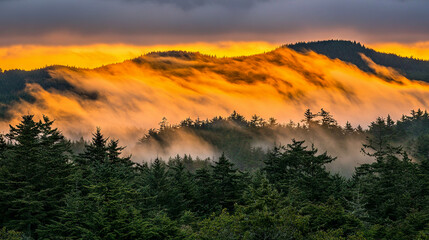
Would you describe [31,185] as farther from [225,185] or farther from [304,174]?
[304,174]

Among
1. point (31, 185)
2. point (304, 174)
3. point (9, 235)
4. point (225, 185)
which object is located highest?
point (304, 174)

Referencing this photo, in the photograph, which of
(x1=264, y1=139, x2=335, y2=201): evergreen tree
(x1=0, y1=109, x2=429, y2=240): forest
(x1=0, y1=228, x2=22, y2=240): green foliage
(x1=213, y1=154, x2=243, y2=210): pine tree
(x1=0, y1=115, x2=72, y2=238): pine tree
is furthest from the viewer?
(x1=213, y1=154, x2=243, y2=210): pine tree

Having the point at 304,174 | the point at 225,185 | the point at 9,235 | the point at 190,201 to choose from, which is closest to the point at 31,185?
the point at 9,235

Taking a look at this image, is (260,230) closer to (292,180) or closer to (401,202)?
(401,202)

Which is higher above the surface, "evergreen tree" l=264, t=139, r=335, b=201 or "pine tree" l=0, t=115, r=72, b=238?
"evergreen tree" l=264, t=139, r=335, b=201

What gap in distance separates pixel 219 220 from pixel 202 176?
31.1 metres

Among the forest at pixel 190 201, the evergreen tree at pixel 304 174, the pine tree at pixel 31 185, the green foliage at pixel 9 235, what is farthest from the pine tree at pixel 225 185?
the green foliage at pixel 9 235

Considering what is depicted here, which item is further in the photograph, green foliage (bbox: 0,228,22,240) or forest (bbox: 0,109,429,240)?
forest (bbox: 0,109,429,240)

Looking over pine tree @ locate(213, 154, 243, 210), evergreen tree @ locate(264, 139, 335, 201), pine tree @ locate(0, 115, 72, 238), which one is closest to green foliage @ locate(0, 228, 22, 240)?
pine tree @ locate(0, 115, 72, 238)

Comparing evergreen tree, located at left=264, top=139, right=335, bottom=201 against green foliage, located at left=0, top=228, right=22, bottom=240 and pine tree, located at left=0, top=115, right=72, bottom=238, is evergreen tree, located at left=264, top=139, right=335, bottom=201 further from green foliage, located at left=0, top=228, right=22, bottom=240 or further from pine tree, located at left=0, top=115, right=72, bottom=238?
green foliage, located at left=0, top=228, right=22, bottom=240

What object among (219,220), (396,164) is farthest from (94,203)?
(396,164)

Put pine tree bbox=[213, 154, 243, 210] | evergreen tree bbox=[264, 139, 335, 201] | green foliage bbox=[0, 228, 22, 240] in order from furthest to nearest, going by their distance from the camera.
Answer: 1. pine tree bbox=[213, 154, 243, 210]
2. evergreen tree bbox=[264, 139, 335, 201]
3. green foliage bbox=[0, 228, 22, 240]

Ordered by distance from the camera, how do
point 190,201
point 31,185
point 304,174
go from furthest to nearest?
point 304,174, point 190,201, point 31,185

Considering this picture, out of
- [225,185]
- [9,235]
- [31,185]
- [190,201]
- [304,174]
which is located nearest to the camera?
[9,235]
